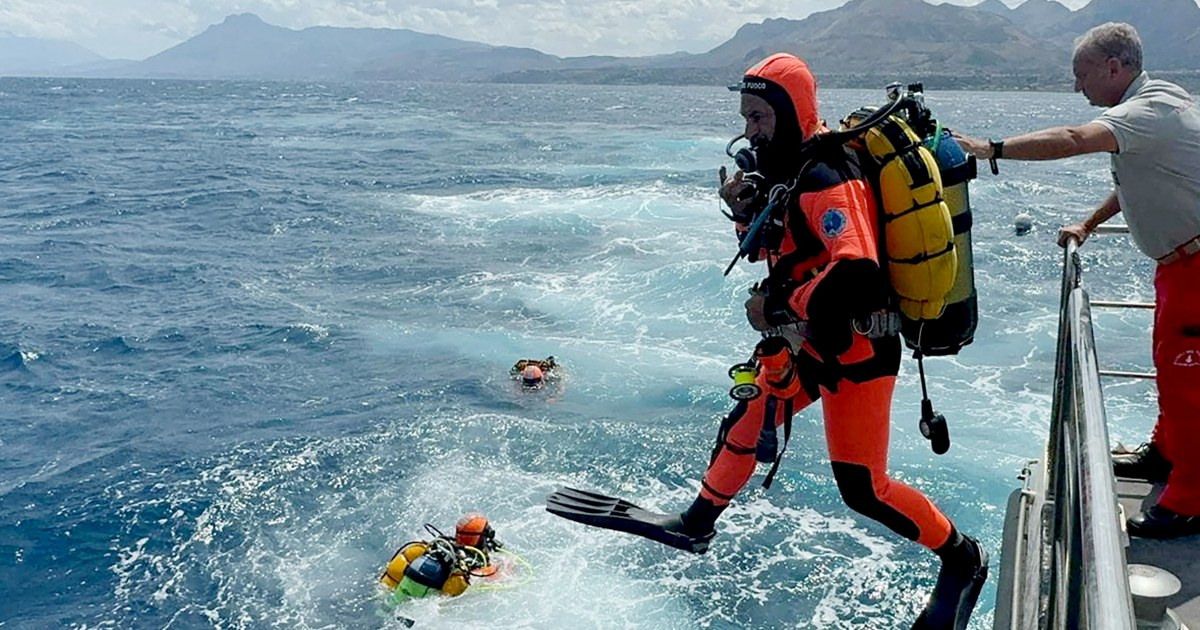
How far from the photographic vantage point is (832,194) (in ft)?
13.3

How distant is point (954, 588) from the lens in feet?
15.6

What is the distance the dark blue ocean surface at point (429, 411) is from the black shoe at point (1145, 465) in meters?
5.17

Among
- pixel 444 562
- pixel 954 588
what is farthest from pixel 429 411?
pixel 954 588

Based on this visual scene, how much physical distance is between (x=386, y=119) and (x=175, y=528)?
82.8m

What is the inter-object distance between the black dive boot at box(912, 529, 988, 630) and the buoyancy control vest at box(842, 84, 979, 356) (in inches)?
44.0

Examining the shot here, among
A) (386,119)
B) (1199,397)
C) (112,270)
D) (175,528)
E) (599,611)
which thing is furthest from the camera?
(386,119)

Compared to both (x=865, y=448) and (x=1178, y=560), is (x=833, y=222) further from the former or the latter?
(x=1178, y=560)

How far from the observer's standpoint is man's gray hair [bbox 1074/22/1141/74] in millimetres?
4270

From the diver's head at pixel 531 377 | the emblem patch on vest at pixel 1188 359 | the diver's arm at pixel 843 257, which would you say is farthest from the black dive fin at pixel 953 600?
the diver's head at pixel 531 377

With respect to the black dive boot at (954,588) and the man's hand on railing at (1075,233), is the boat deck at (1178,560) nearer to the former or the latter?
the black dive boot at (954,588)

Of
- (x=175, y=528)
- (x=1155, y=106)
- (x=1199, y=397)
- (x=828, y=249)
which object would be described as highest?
(x=1155, y=106)

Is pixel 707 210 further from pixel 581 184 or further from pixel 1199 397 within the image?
pixel 1199 397

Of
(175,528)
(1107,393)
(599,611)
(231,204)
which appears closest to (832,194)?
(599,611)

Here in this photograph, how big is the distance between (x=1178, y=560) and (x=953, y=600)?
1.05 meters
